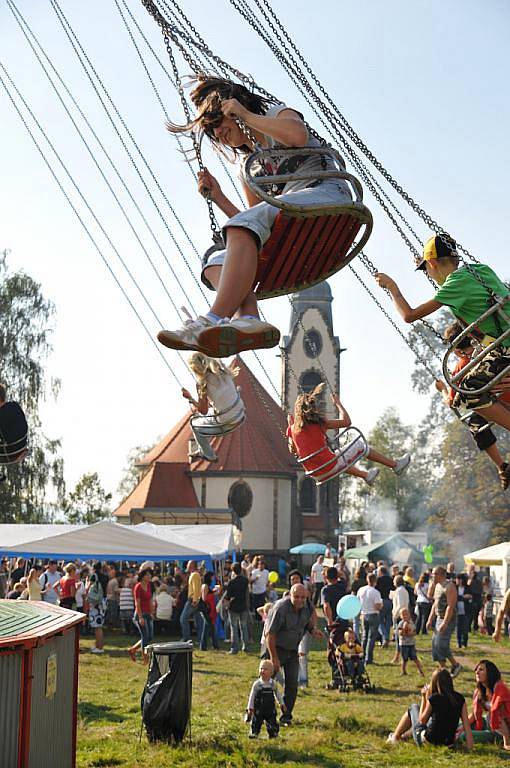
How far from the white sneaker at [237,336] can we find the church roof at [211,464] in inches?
1999

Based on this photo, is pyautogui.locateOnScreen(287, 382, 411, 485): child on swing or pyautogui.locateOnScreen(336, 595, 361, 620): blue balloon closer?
pyautogui.locateOnScreen(287, 382, 411, 485): child on swing

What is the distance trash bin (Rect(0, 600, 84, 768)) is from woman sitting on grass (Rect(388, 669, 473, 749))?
3.90 meters

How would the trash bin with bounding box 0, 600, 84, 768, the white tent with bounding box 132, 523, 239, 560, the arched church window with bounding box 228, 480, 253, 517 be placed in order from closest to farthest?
the trash bin with bounding box 0, 600, 84, 768
the white tent with bounding box 132, 523, 239, 560
the arched church window with bounding box 228, 480, 253, 517

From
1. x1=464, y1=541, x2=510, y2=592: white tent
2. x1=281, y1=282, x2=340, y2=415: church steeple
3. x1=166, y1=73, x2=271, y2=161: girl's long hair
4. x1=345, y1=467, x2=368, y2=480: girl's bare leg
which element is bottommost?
x1=464, y1=541, x2=510, y2=592: white tent

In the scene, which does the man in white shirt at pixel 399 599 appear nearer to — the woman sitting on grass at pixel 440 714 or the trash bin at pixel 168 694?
the woman sitting on grass at pixel 440 714

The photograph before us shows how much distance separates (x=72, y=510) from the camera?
70250mm

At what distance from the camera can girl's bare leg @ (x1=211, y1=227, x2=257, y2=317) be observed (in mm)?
4586

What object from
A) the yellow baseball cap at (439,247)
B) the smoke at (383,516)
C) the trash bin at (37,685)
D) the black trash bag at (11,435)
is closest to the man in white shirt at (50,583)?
the trash bin at (37,685)

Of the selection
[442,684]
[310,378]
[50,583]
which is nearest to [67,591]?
[50,583]

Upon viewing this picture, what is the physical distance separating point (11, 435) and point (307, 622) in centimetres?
551

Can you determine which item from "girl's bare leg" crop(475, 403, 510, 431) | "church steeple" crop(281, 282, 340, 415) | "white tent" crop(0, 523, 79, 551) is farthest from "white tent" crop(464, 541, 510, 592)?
"church steeple" crop(281, 282, 340, 415)

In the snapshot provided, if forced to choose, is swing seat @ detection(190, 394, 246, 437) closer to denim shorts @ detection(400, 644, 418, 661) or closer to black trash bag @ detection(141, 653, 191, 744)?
black trash bag @ detection(141, 653, 191, 744)

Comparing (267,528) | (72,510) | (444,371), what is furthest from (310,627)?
(72,510)

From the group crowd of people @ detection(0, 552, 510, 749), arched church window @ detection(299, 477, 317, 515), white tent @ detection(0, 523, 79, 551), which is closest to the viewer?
crowd of people @ detection(0, 552, 510, 749)
